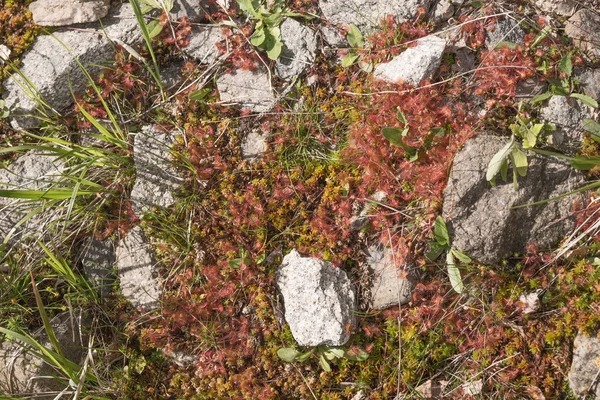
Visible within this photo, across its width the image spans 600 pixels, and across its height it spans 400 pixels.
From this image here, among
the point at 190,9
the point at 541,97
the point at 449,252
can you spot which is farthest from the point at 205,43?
the point at 541,97

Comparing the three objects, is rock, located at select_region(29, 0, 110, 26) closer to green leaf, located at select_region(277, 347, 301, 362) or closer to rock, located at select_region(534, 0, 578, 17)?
green leaf, located at select_region(277, 347, 301, 362)

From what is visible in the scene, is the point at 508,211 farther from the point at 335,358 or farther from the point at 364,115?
the point at 335,358

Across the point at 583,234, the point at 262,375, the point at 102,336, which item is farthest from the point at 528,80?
the point at 102,336

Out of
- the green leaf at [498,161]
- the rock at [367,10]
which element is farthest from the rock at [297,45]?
the green leaf at [498,161]

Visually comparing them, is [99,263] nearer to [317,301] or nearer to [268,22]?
[317,301]

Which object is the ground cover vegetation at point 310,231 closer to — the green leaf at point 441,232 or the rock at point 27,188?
the green leaf at point 441,232

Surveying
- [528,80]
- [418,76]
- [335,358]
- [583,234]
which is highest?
[418,76]
